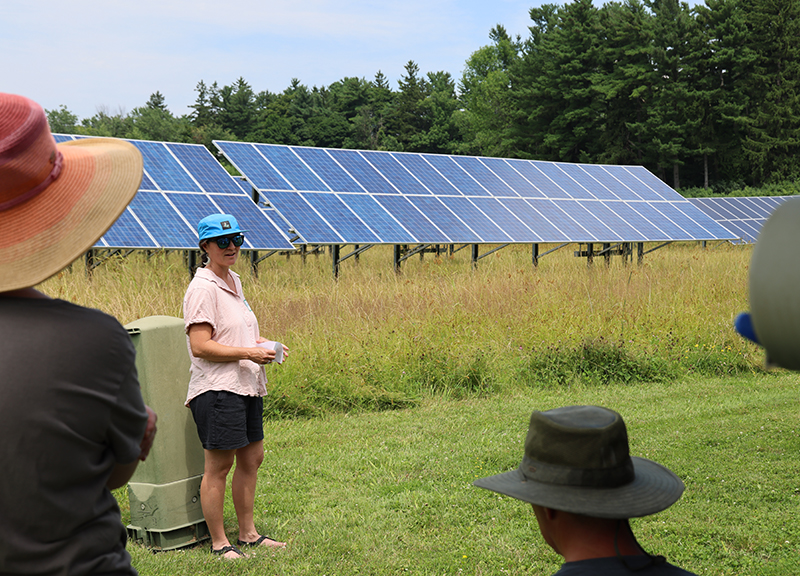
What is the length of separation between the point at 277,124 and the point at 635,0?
39.0 metres

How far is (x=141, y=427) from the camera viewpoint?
1.81 meters

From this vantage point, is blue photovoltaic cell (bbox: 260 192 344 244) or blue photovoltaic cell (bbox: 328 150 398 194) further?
blue photovoltaic cell (bbox: 328 150 398 194)

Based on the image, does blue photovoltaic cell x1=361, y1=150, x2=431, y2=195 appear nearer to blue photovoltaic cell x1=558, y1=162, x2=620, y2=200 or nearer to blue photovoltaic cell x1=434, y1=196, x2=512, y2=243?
blue photovoltaic cell x1=434, y1=196, x2=512, y2=243

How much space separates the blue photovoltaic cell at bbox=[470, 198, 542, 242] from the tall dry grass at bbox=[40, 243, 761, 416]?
4159mm

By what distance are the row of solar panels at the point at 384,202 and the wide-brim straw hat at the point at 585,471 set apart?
39.9 feet

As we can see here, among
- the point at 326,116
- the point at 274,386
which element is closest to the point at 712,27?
the point at 326,116

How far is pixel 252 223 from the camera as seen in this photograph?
50.9 feet

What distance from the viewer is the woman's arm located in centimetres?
421

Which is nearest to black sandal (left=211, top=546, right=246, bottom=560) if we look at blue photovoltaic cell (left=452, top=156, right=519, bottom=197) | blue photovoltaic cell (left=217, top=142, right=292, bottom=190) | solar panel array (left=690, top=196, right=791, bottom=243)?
blue photovoltaic cell (left=217, top=142, right=292, bottom=190)

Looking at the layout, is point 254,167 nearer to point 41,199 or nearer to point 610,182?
point 610,182

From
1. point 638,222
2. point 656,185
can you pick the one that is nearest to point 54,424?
point 638,222

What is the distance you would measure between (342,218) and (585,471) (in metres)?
14.4

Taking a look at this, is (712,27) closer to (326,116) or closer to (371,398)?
(326,116)

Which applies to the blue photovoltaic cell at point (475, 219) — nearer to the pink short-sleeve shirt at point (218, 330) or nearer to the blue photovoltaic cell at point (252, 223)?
the blue photovoltaic cell at point (252, 223)
